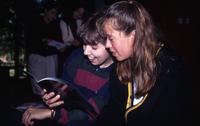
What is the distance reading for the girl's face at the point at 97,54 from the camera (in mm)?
2588

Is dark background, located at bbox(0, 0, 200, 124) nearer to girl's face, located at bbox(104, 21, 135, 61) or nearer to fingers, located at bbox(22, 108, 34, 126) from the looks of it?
fingers, located at bbox(22, 108, 34, 126)

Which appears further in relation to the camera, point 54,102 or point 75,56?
point 75,56

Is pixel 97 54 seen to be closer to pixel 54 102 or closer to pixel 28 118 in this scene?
pixel 54 102

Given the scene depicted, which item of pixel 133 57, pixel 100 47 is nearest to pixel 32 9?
pixel 100 47

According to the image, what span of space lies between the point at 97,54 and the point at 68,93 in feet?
1.41

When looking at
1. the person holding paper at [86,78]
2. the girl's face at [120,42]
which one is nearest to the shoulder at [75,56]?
the person holding paper at [86,78]

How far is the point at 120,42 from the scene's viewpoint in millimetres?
2033

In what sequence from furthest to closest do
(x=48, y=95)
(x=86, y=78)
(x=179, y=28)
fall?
(x=179, y=28) < (x=86, y=78) < (x=48, y=95)

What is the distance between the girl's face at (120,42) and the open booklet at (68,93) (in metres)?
0.31

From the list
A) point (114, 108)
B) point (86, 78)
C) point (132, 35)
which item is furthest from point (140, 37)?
point (86, 78)

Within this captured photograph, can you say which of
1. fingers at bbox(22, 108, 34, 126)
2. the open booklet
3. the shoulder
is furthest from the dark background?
the open booklet

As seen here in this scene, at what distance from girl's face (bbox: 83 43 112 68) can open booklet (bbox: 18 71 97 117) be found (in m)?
0.36

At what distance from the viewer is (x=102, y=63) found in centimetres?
263

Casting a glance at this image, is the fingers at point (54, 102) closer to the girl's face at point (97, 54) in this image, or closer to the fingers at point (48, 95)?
the fingers at point (48, 95)
